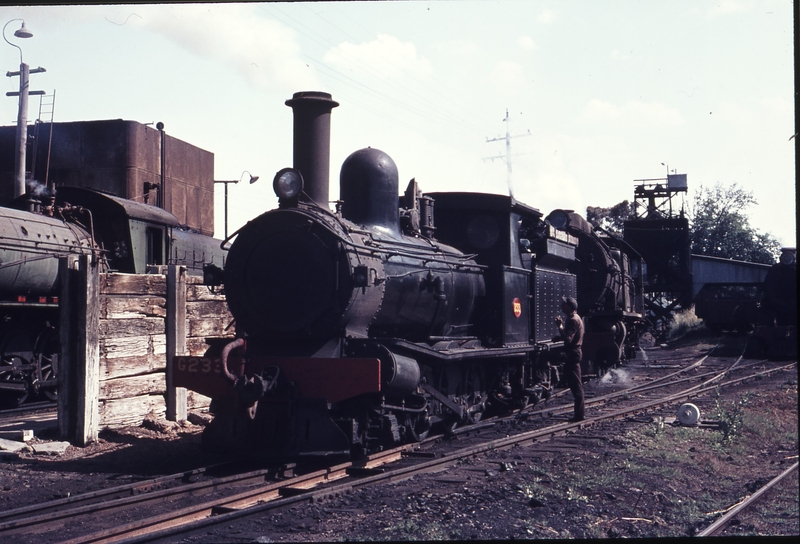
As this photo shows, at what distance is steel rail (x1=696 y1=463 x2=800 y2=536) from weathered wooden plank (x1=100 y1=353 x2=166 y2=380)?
6.75m

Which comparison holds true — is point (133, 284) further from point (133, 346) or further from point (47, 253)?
point (47, 253)

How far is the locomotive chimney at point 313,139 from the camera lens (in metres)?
7.81

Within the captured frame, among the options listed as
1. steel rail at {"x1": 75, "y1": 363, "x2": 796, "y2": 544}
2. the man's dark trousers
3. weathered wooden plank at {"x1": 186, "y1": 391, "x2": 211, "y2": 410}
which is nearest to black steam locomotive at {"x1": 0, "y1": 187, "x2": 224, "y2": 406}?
weathered wooden plank at {"x1": 186, "y1": 391, "x2": 211, "y2": 410}

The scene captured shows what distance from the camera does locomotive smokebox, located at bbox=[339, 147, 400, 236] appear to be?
8438 millimetres

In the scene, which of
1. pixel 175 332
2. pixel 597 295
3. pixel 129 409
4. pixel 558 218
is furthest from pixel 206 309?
pixel 597 295

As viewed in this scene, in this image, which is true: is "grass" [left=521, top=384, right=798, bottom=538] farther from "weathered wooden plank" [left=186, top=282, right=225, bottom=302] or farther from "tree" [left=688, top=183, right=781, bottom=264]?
"tree" [left=688, top=183, right=781, bottom=264]

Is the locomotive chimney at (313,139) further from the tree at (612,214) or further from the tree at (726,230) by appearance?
the tree at (612,214)

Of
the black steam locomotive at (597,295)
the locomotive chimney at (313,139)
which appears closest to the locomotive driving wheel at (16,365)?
the locomotive chimney at (313,139)

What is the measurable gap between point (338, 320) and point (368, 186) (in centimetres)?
174

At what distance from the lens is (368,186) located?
8.46 metres

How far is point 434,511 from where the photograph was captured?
19.1 feet

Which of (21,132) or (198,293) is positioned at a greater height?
(21,132)

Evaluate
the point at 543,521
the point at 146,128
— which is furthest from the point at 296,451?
the point at 146,128

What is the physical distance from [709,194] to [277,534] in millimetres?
31469
